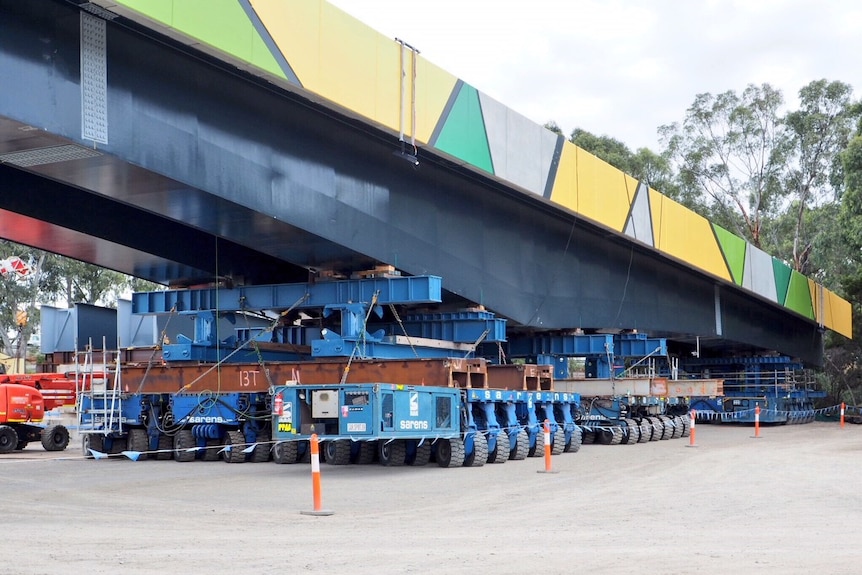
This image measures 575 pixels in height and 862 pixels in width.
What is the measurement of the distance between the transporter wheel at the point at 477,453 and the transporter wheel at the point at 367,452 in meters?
1.82

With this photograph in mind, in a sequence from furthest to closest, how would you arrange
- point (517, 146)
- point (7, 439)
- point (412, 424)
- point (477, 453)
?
point (7, 439) → point (517, 146) → point (477, 453) → point (412, 424)

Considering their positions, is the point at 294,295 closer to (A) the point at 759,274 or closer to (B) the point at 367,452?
(B) the point at 367,452

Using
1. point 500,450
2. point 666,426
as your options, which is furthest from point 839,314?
point 500,450

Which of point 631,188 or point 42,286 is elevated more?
point 42,286

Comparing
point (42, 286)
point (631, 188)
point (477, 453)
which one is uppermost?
point (42, 286)

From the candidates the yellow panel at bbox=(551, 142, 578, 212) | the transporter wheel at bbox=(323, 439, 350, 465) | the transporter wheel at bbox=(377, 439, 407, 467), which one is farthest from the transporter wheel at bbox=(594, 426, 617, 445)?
the transporter wheel at bbox=(323, 439, 350, 465)

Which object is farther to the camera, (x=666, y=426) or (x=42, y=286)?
(x=42, y=286)

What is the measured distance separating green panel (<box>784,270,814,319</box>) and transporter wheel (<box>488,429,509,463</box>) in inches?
965

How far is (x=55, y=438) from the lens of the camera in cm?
2728

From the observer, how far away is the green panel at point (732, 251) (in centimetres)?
3534

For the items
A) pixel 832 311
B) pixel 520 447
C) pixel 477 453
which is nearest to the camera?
pixel 477 453

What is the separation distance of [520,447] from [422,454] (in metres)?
3.31

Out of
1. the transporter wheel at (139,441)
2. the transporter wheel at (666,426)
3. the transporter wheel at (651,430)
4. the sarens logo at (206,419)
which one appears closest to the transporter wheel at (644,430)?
the transporter wheel at (651,430)

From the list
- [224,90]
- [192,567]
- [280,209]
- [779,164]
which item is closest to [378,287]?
[280,209]
